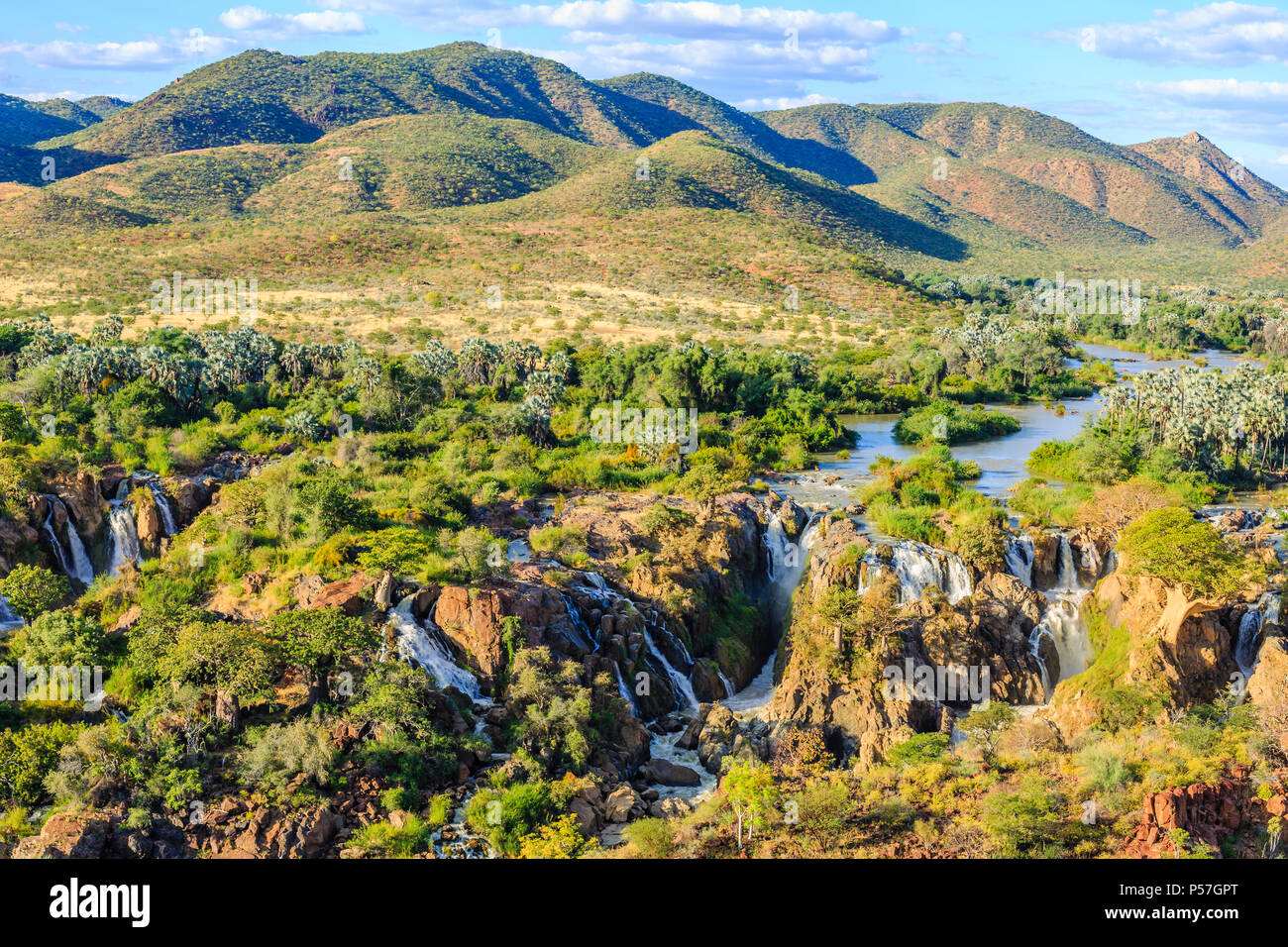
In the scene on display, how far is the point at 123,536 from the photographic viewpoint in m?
43.3

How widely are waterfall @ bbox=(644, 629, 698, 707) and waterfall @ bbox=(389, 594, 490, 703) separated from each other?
20.6 ft

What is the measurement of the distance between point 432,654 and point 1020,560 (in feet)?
72.4

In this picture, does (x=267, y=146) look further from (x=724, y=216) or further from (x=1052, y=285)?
(x=1052, y=285)

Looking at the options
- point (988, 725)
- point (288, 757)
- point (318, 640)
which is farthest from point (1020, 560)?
point (288, 757)

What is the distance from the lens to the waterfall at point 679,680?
3445 centimetres

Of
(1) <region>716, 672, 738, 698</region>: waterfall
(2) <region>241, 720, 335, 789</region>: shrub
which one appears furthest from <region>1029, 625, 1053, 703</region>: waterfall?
(2) <region>241, 720, 335, 789</region>: shrub

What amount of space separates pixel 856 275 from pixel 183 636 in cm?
10091

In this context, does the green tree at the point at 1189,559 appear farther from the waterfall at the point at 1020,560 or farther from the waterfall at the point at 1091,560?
the waterfall at the point at 1020,560

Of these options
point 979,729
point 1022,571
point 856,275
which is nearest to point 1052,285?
point 856,275

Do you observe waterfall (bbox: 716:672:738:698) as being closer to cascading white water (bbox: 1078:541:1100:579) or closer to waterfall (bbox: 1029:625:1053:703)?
waterfall (bbox: 1029:625:1053:703)

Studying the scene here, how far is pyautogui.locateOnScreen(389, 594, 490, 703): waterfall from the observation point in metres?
30.8

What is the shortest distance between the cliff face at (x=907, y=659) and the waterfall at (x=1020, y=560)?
1.31 m

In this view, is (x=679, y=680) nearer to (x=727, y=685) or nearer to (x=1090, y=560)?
(x=727, y=685)

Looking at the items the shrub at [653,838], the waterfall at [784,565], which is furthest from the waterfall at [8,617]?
the waterfall at [784,565]
